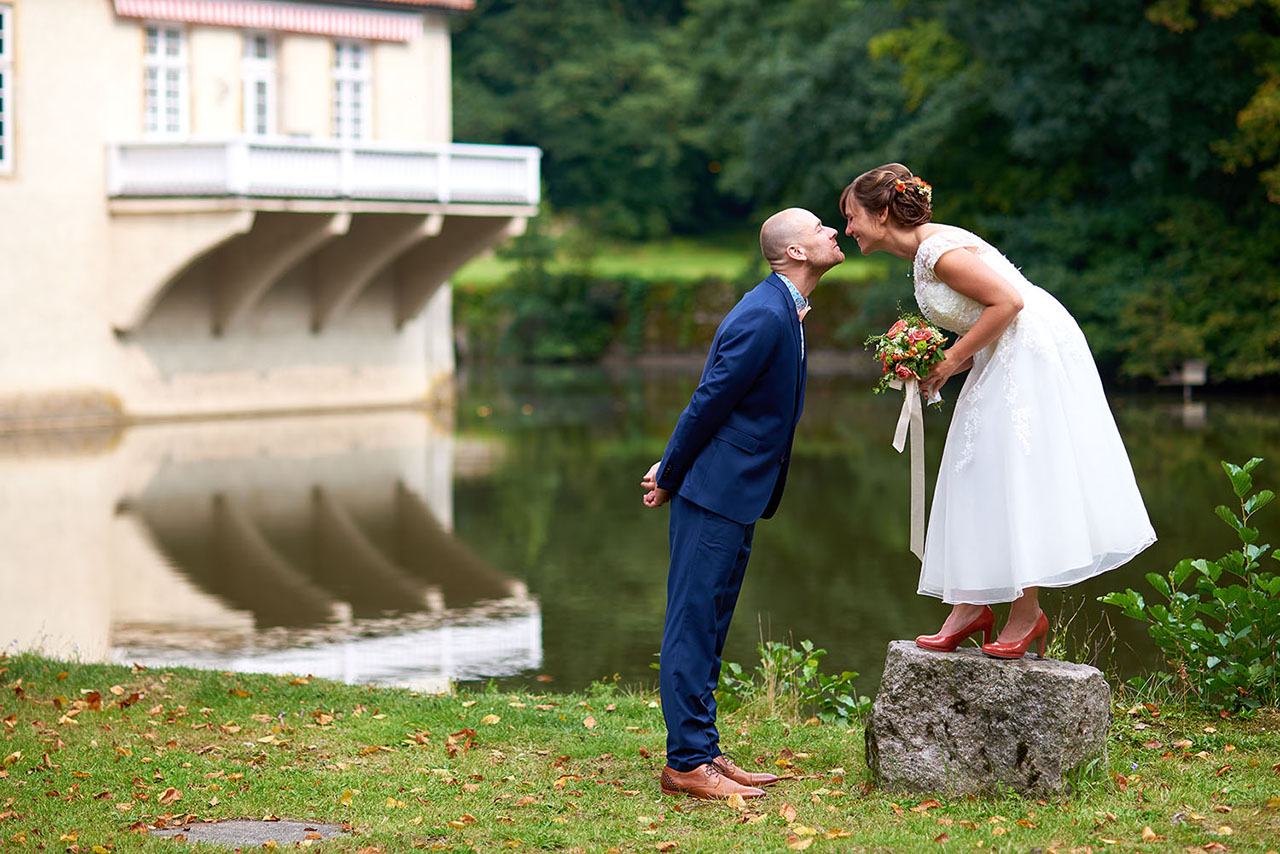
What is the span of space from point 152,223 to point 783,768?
18981 mm

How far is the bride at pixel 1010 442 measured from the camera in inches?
210

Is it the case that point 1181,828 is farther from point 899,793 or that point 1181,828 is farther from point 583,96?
point 583,96

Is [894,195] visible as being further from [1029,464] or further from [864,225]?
[1029,464]

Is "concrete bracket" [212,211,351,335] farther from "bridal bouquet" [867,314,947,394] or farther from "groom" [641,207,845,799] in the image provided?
"bridal bouquet" [867,314,947,394]

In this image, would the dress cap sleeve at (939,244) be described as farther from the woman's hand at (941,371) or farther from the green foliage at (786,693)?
the green foliage at (786,693)

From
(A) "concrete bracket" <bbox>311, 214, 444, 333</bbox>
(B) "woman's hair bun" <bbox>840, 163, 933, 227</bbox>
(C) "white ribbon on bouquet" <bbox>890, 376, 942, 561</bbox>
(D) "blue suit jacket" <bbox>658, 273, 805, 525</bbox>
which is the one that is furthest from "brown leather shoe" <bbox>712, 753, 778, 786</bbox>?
(A) "concrete bracket" <bbox>311, 214, 444, 333</bbox>

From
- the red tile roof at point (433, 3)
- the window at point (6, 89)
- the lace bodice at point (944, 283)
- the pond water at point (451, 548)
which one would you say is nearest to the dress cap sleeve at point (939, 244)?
the lace bodice at point (944, 283)

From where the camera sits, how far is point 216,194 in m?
22.0

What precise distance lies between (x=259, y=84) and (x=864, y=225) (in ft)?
68.6

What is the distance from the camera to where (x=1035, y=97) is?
29.8 meters

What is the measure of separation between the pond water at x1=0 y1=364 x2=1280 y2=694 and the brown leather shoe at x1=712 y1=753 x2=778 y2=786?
6.81 feet

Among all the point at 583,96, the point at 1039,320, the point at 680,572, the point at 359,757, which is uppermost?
the point at 583,96

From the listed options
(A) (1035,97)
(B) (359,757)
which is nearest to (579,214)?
(A) (1035,97)

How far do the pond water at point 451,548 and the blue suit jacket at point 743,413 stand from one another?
7.69 feet
